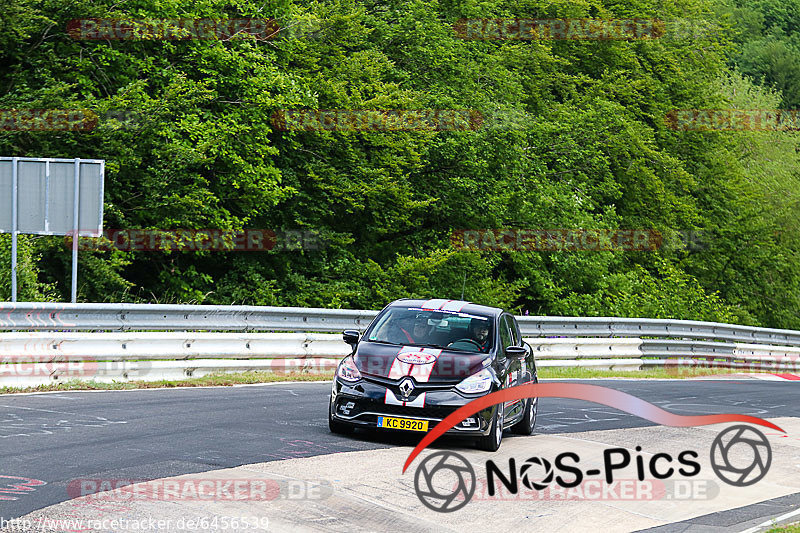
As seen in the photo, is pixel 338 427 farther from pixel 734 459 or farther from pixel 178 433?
pixel 734 459

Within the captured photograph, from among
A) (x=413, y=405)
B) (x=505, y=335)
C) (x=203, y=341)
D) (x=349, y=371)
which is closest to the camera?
(x=413, y=405)

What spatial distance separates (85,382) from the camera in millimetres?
13469

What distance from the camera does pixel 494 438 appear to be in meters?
10.5

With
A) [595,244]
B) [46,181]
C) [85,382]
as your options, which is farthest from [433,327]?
[595,244]

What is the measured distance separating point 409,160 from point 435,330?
19.9 m

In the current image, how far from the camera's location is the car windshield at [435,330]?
1122 cm

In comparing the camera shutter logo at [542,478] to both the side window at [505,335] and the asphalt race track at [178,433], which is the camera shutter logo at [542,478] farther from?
the side window at [505,335]

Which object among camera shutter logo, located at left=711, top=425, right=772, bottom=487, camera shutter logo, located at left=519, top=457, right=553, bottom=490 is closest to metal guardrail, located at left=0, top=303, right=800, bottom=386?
camera shutter logo, located at left=519, top=457, right=553, bottom=490

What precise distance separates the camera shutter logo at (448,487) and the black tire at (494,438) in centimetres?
48

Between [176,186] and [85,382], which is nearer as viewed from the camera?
[85,382]

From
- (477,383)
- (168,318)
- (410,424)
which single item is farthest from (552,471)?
(168,318)

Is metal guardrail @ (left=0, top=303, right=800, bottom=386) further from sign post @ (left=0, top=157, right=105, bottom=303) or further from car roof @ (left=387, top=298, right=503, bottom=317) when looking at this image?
car roof @ (left=387, top=298, right=503, bottom=317)

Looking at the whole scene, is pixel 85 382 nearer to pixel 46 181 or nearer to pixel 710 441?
pixel 46 181

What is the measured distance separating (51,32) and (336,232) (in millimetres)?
9517
